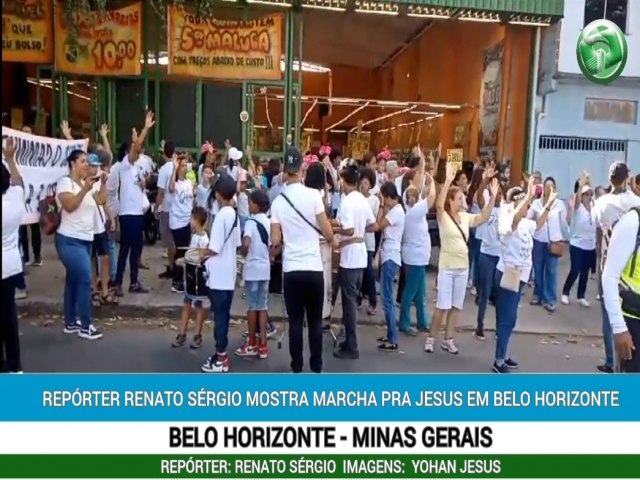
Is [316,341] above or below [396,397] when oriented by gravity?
below

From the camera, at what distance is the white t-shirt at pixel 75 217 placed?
5.96 meters

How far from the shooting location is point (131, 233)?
767cm

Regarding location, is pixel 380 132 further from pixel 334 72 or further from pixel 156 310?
pixel 156 310

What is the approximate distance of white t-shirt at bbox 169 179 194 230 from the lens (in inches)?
312

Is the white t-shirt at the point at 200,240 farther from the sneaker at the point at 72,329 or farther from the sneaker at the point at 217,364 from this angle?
the sneaker at the point at 72,329

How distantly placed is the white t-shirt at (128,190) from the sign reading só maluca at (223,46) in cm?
490

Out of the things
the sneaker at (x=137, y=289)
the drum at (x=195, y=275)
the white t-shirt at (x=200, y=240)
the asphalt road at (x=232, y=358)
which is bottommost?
the asphalt road at (x=232, y=358)

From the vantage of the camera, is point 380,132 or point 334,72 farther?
point 334,72

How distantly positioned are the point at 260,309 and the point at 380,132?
17500 millimetres

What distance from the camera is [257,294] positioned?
5.99 metres

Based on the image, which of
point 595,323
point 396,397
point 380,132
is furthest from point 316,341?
point 380,132

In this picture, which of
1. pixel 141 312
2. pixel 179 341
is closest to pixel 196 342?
pixel 179 341

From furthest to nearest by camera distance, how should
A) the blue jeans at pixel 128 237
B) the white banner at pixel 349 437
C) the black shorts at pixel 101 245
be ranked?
the blue jeans at pixel 128 237 < the black shorts at pixel 101 245 < the white banner at pixel 349 437

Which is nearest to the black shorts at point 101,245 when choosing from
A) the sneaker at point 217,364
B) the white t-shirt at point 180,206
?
the white t-shirt at point 180,206
